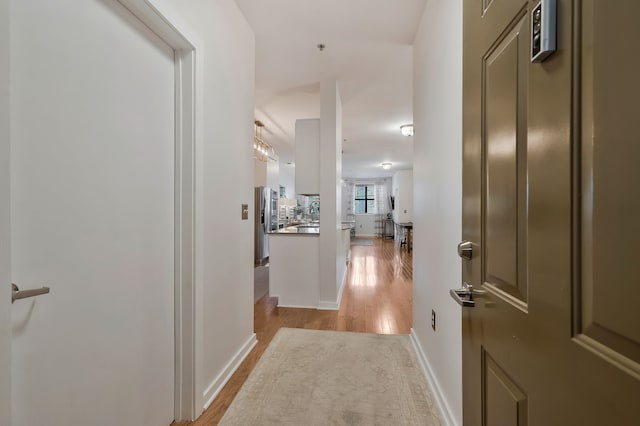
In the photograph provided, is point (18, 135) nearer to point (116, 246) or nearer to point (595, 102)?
point (116, 246)

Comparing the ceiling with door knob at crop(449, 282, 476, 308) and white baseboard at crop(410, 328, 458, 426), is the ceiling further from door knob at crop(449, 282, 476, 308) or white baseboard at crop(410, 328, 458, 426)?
white baseboard at crop(410, 328, 458, 426)

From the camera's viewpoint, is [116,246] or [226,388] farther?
[226,388]

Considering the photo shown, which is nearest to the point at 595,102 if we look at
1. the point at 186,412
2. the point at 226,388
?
the point at 186,412

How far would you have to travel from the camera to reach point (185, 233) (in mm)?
1473

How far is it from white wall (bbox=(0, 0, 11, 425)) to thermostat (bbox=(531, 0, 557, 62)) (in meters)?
1.20

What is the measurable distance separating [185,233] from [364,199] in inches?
448

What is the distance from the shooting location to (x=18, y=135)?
79cm

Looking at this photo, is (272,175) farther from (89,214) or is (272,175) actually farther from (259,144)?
(89,214)

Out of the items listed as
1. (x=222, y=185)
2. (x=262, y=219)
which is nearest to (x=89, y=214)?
(x=222, y=185)

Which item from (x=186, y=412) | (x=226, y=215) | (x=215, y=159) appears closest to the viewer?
(x=186, y=412)

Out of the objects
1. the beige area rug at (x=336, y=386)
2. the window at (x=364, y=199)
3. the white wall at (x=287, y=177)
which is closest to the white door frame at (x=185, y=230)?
the beige area rug at (x=336, y=386)

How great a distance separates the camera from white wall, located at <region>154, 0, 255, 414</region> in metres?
1.54

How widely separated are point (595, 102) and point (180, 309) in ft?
5.57

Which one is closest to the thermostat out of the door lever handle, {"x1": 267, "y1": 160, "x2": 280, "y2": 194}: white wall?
the door lever handle
